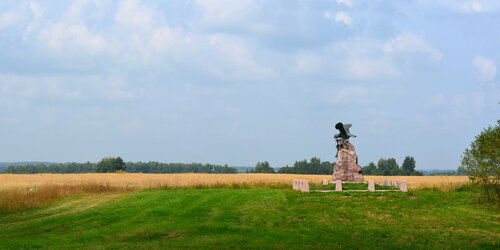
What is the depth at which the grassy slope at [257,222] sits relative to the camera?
17.5 m

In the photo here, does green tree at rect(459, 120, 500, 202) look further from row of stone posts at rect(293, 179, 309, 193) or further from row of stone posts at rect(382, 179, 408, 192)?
row of stone posts at rect(293, 179, 309, 193)

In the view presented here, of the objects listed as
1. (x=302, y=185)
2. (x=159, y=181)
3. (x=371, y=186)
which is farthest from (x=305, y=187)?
(x=159, y=181)

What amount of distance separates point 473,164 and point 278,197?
491 inches

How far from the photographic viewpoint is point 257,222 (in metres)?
21.4

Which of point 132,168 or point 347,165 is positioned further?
point 132,168

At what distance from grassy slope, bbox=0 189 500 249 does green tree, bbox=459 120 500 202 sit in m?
1.79

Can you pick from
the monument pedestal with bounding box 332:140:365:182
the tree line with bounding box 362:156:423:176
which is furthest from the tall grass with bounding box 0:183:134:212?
the tree line with bounding box 362:156:423:176

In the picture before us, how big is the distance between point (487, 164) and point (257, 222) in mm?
15259

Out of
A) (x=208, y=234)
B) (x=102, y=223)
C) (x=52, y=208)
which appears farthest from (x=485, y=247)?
(x=52, y=208)

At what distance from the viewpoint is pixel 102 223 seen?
22.2 meters

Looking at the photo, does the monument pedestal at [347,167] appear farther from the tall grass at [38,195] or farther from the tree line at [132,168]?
the tree line at [132,168]

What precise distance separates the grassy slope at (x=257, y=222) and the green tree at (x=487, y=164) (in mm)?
1787

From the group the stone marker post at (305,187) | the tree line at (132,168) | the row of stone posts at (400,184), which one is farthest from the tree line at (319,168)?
the stone marker post at (305,187)

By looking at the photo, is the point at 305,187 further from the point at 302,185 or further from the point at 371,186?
the point at 371,186
